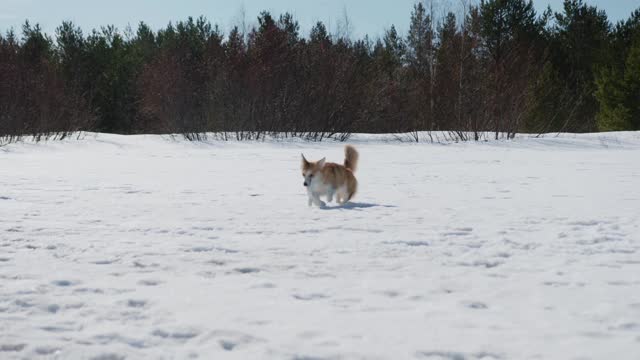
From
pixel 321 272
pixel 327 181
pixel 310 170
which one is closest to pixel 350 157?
pixel 327 181

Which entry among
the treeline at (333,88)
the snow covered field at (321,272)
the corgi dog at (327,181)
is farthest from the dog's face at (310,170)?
the treeline at (333,88)

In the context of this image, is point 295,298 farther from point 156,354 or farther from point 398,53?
point 398,53

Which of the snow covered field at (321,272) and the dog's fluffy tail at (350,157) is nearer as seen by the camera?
the snow covered field at (321,272)

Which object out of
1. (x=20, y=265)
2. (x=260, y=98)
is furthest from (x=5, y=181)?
(x=260, y=98)

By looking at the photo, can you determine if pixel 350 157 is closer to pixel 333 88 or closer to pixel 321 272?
pixel 321 272

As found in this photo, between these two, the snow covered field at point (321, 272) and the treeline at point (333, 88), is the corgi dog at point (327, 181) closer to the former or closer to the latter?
the snow covered field at point (321, 272)

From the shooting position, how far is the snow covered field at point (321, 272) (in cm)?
297

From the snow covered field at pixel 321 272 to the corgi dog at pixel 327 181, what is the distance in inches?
10.0

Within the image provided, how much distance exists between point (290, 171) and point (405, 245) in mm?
7832

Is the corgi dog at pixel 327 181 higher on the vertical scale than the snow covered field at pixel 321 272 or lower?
higher

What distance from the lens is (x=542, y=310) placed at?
11.2ft

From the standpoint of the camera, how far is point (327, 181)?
7.70 meters

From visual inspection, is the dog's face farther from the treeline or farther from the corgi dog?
the treeline

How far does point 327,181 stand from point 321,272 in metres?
3.43
